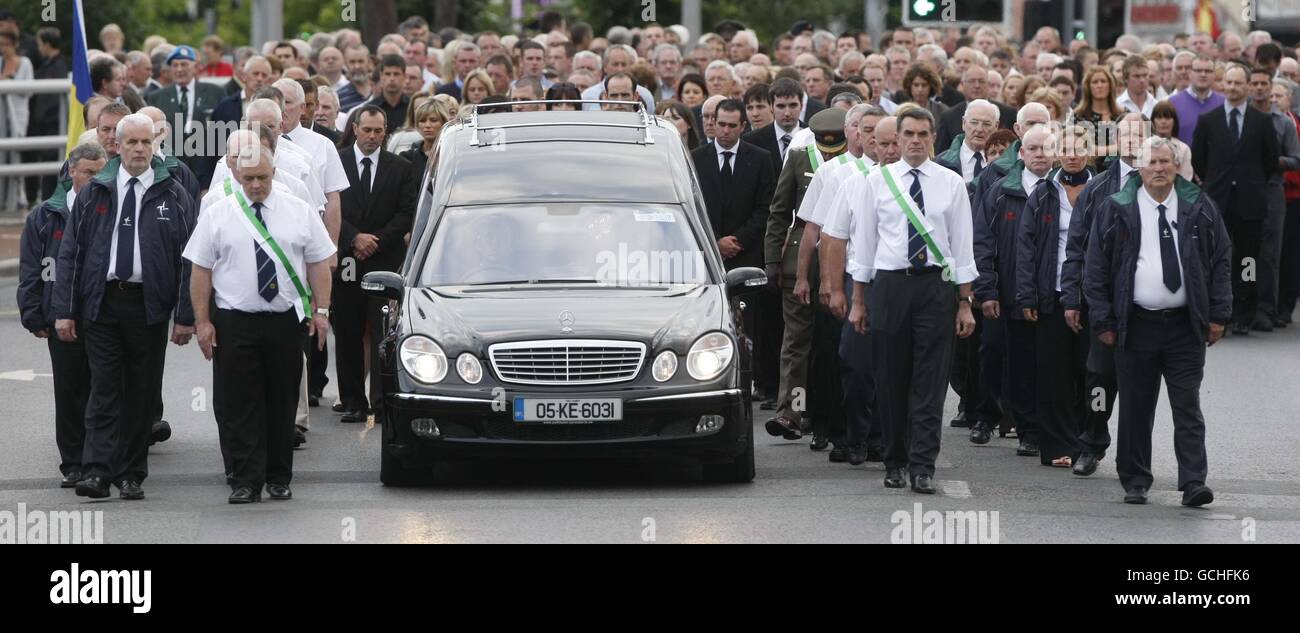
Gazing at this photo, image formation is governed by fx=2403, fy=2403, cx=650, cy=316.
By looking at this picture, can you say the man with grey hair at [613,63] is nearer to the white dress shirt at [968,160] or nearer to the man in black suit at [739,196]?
the man in black suit at [739,196]

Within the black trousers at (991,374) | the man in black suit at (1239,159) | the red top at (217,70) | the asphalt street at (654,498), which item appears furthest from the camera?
the red top at (217,70)

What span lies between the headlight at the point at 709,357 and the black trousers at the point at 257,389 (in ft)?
6.22

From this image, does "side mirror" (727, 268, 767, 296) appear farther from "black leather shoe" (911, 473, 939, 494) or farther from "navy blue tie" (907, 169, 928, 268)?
"black leather shoe" (911, 473, 939, 494)

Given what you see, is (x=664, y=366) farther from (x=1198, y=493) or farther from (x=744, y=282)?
(x=1198, y=493)

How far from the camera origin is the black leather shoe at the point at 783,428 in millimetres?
13727

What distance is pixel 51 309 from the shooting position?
38.9 ft

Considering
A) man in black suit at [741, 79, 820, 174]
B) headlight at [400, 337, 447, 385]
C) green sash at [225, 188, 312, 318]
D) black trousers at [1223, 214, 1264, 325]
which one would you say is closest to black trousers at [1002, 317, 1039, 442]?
man in black suit at [741, 79, 820, 174]

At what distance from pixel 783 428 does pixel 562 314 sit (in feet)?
8.01

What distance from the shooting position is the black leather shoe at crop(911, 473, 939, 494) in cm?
1188

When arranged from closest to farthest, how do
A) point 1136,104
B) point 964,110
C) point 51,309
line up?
1. point 51,309
2. point 964,110
3. point 1136,104

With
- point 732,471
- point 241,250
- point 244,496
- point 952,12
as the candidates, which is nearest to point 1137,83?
point 952,12

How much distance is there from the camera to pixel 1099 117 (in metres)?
17.4

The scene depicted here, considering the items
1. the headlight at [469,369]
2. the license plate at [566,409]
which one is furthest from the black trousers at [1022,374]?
the headlight at [469,369]
